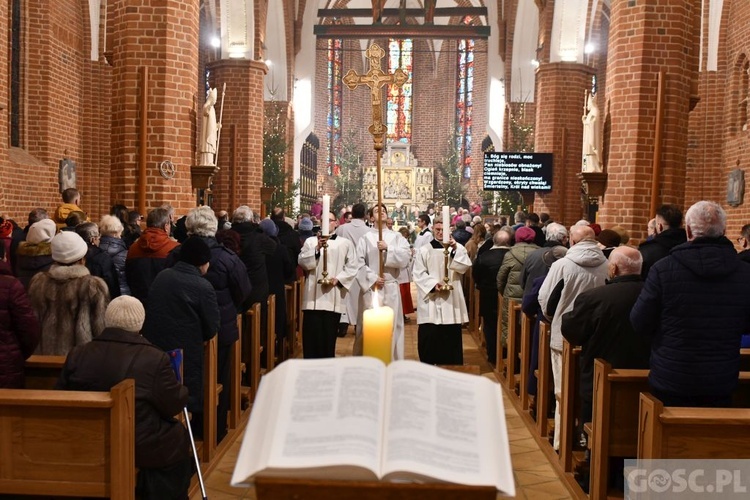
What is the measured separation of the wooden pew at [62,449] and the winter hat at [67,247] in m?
1.46

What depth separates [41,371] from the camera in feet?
15.8

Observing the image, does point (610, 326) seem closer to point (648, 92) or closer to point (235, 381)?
point (235, 381)

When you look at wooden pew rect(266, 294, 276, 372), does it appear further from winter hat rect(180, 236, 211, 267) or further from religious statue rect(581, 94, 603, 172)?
religious statue rect(581, 94, 603, 172)

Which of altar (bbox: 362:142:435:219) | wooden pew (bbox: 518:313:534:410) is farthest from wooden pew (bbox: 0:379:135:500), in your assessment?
altar (bbox: 362:142:435:219)

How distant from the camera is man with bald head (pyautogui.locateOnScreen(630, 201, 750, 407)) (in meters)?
3.99

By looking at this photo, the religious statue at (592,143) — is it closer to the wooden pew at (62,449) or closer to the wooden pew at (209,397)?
the wooden pew at (209,397)

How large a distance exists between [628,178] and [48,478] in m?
7.00

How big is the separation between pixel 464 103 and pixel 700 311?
31842 mm

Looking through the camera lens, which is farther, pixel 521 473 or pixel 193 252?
pixel 521 473

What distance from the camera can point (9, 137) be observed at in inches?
540

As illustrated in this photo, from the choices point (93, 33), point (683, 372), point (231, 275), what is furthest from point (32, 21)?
point (683, 372)

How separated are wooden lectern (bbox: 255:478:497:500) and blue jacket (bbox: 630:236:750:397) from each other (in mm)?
2380

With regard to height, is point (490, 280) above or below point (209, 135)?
below

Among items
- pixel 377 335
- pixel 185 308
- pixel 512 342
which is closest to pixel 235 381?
pixel 185 308
